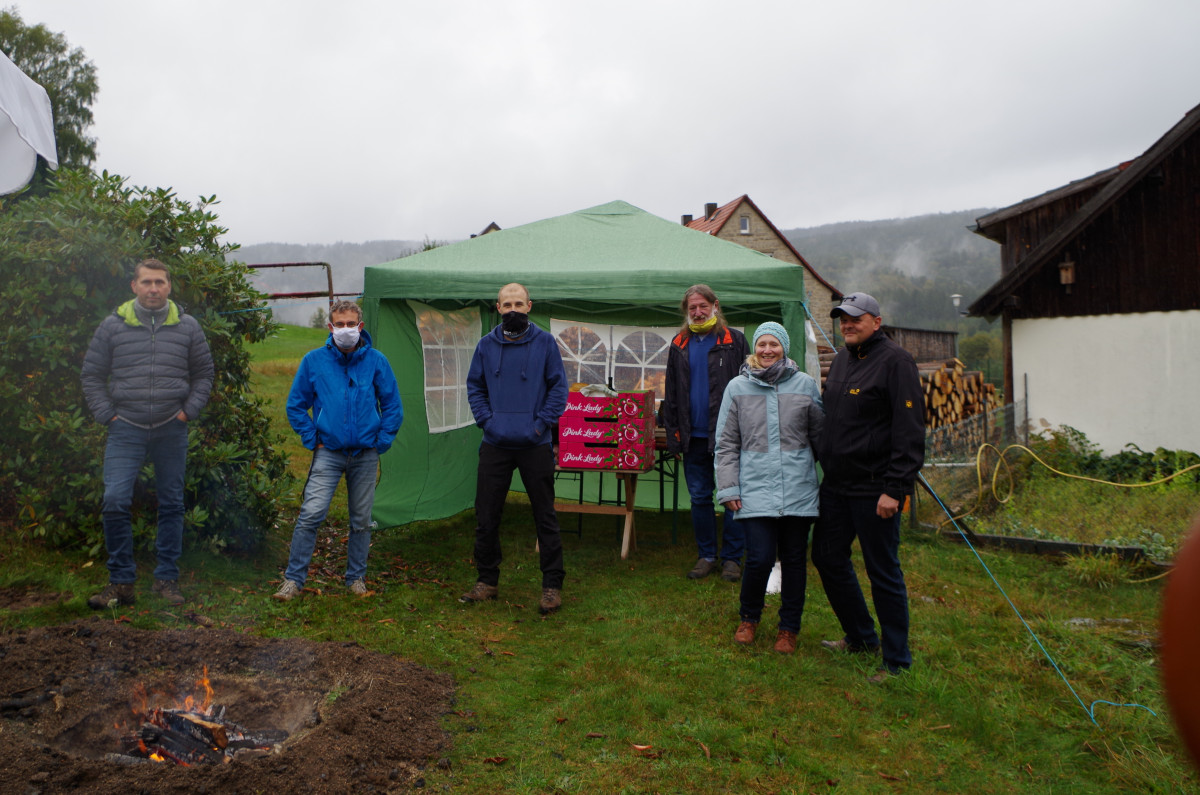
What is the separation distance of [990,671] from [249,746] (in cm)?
354

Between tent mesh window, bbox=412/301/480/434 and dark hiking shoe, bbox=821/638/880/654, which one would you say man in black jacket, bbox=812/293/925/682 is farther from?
tent mesh window, bbox=412/301/480/434

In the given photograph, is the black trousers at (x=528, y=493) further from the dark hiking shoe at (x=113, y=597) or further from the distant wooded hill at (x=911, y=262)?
the distant wooded hill at (x=911, y=262)

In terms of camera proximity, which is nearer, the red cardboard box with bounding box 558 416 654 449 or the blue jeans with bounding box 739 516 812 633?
the blue jeans with bounding box 739 516 812 633

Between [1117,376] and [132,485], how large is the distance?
466 inches

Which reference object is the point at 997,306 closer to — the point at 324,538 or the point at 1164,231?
the point at 1164,231

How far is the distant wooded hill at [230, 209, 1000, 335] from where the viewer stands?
90500 mm

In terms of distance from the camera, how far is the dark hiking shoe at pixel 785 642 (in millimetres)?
4383

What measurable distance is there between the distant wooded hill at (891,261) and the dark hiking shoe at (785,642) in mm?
77610

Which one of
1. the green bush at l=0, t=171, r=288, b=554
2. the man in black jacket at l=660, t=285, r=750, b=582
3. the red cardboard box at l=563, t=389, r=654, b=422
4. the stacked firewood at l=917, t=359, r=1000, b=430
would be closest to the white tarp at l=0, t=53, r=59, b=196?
the green bush at l=0, t=171, r=288, b=554

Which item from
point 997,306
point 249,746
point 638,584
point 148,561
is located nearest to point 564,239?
point 638,584

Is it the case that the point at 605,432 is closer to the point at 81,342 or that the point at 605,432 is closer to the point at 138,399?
the point at 138,399

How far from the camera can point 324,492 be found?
16.3 ft

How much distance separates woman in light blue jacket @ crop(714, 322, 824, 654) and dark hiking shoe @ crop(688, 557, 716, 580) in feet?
4.75

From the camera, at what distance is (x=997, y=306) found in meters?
12.7
